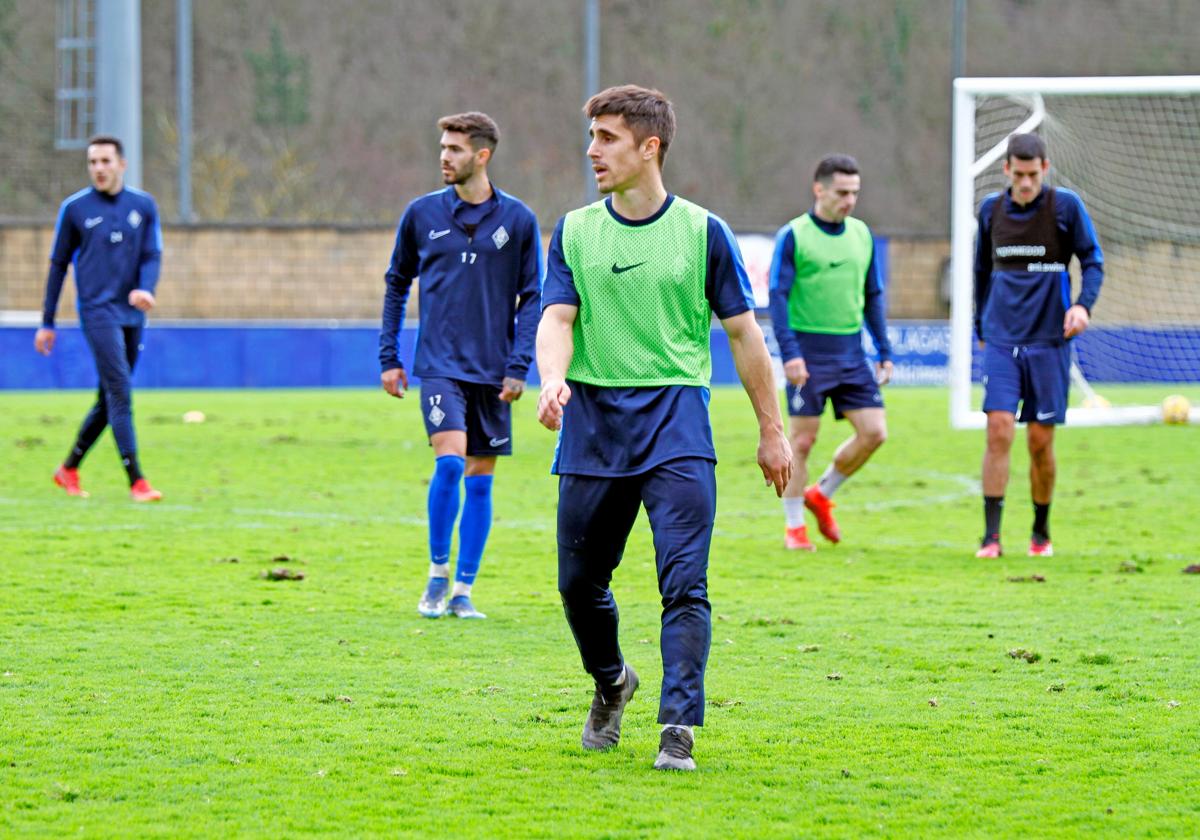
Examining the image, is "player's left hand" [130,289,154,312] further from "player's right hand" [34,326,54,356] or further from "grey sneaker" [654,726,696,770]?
"grey sneaker" [654,726,696,770]

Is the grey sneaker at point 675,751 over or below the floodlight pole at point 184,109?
below

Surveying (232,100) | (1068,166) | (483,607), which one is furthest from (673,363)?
(232,100)

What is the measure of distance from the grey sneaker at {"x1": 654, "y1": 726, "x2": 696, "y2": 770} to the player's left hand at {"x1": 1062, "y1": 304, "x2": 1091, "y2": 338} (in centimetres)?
474

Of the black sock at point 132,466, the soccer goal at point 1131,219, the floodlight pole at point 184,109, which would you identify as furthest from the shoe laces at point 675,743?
the floodlight pole at point 184,109

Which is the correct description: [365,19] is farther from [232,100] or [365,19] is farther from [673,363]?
[673,363]

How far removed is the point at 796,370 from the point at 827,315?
20.5 inches

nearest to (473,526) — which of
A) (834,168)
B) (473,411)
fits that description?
(473,411)

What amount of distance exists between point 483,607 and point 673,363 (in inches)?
115

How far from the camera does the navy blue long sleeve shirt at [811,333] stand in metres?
9.35

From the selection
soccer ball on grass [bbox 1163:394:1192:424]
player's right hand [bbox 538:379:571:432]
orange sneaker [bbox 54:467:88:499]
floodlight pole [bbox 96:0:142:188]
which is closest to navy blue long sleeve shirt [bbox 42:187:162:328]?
orange sneaker [bbox 54:467:88:499]

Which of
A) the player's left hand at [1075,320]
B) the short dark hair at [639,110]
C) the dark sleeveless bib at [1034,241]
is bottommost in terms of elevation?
the player's left hand at [1075,320]

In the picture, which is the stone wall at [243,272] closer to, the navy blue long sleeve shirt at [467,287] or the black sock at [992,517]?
the black sock at [992,517]

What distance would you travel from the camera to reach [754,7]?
45906 millimetres

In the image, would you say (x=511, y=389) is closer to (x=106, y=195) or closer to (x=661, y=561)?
(x=661, y=561)
